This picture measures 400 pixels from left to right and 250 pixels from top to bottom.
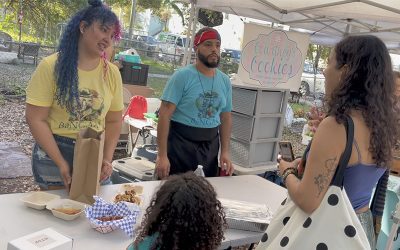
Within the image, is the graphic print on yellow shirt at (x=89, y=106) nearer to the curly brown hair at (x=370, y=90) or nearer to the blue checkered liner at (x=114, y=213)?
the blue checkered liner at (x=114, y=213)

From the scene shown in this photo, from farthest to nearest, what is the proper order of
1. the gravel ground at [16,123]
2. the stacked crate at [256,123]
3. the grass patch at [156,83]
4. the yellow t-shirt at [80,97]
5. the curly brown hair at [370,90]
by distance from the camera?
the grass patch at [156,83]
the gravel ground at [16,123]
the stacked crate at [256,123]
the yellow t-shirt at [80,97]
the curly brown hair at [370,90]

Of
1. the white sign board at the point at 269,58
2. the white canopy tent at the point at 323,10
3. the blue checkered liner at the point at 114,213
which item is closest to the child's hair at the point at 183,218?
the blue checkered liner at the point at 114,213

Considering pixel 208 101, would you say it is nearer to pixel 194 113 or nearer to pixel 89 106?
pixel 194 113

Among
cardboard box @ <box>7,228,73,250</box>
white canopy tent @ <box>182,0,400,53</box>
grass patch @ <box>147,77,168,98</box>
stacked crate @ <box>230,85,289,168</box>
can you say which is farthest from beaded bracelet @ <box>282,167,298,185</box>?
grass patch @ <box>147,77,168,98</box>

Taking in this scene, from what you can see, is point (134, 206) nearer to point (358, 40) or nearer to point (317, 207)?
point (317, 207)

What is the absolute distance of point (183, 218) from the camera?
1148 mm

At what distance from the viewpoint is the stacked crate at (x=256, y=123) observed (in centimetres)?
330

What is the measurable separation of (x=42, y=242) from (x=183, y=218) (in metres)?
0.55

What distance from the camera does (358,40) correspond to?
4.88ft

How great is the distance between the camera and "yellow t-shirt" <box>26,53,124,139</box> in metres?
1.86

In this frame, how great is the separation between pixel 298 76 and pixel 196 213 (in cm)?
306

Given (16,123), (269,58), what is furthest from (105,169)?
(16,123)

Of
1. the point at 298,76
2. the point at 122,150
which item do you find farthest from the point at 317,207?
the point at 122,150

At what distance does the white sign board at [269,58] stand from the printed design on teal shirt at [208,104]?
982mm
